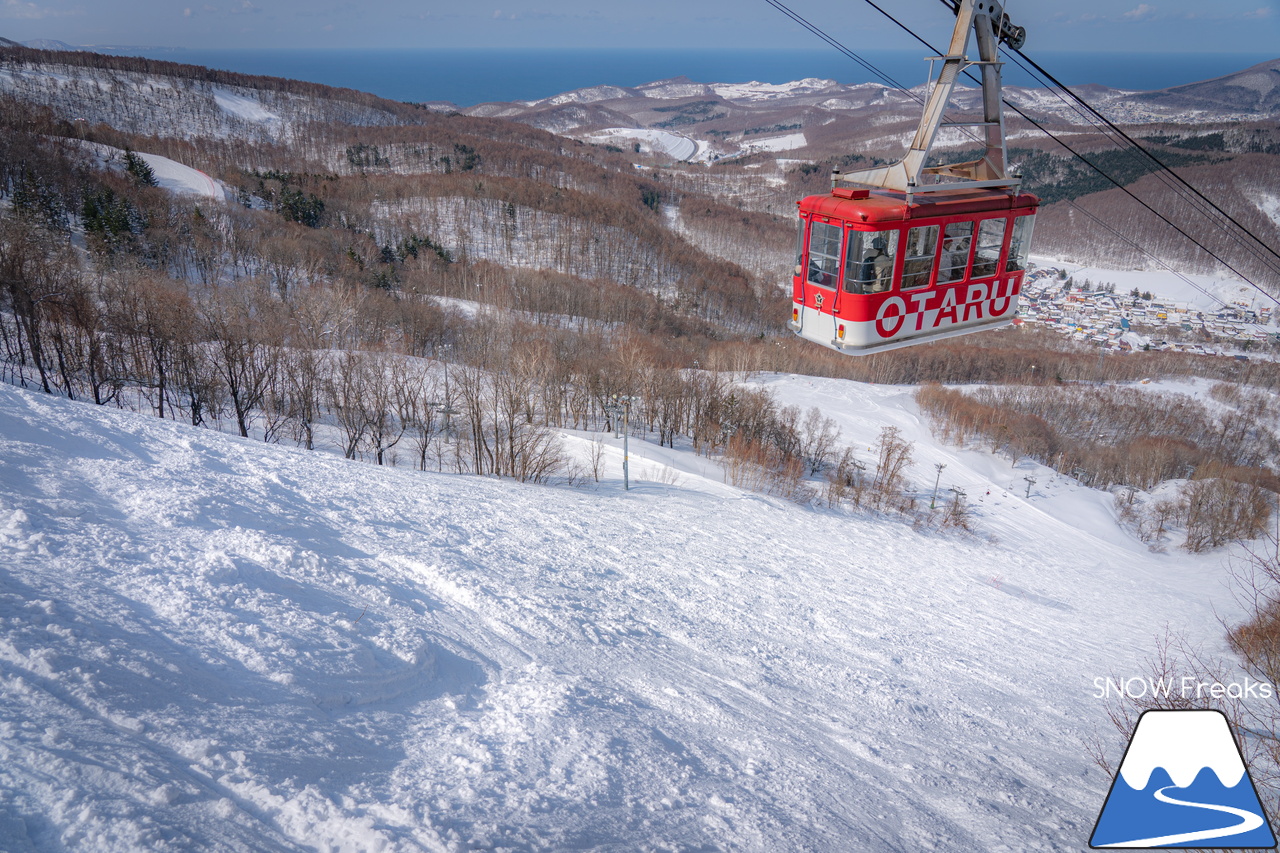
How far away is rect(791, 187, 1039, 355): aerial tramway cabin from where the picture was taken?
338 inches

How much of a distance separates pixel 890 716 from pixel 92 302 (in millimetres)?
32019

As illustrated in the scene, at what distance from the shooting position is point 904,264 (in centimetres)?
873

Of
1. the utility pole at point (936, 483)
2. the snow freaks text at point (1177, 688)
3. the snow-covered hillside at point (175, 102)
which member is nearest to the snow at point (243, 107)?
the snow-covered hillside at point (175, 102)

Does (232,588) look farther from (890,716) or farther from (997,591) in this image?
(997,591)

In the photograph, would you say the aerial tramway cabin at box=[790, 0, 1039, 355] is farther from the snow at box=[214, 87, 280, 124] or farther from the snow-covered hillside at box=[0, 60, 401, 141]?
the snow at box=[214, 87, 280, 124]

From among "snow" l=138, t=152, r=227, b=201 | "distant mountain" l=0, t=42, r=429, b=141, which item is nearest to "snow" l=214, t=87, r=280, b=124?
"distant mountain" l=0, t=42, r=429, b=141

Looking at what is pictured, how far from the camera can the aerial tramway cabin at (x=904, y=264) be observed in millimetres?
8594

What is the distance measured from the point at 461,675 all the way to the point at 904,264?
27.7 ft

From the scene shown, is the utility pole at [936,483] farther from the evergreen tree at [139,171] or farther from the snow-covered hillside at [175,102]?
the snow-covered hillside at [175,102]

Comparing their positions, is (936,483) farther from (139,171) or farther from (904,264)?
(139,171)

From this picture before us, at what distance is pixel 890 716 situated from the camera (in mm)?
9453

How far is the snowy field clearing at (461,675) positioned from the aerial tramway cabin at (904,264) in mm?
5793

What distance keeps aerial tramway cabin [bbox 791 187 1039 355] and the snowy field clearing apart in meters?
5.79

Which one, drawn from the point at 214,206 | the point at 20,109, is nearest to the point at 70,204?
the point at 214,206
